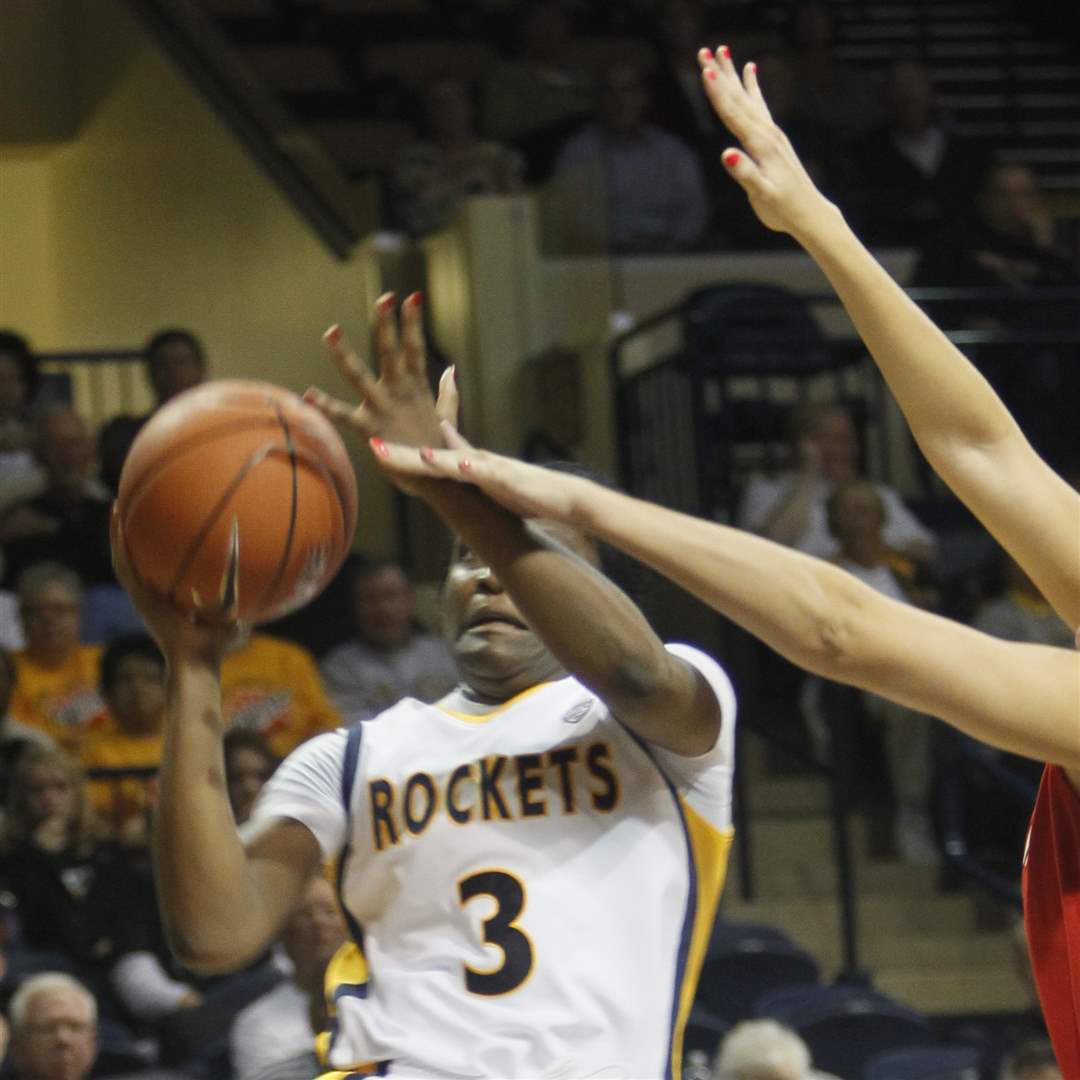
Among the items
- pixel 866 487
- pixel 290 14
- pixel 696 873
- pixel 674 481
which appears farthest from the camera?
pixel 290 14

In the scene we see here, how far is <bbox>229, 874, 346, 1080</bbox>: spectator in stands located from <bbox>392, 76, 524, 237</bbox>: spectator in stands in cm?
456

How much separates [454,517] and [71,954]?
369 centimetres

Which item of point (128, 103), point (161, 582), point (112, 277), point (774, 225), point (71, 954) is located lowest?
point (71, 954)

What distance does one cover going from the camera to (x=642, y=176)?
30.0 ft

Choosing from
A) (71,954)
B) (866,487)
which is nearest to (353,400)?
(866,487)

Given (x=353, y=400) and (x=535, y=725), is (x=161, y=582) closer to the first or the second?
(x=535, y=725)

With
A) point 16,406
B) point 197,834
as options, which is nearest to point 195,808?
point 197,834

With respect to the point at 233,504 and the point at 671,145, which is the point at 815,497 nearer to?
the point at 671,145

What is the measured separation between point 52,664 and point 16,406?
1687mm

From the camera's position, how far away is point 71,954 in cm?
573

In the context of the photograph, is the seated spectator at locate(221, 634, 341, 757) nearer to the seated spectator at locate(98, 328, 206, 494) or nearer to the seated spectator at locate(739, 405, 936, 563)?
the seated spectator at locate(98, 328, 206, 494)

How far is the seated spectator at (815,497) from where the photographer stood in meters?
7.33

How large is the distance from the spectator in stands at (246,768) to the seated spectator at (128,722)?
498 millimetres

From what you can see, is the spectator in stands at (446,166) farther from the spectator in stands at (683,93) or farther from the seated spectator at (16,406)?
the seated spectator at (16,406)
